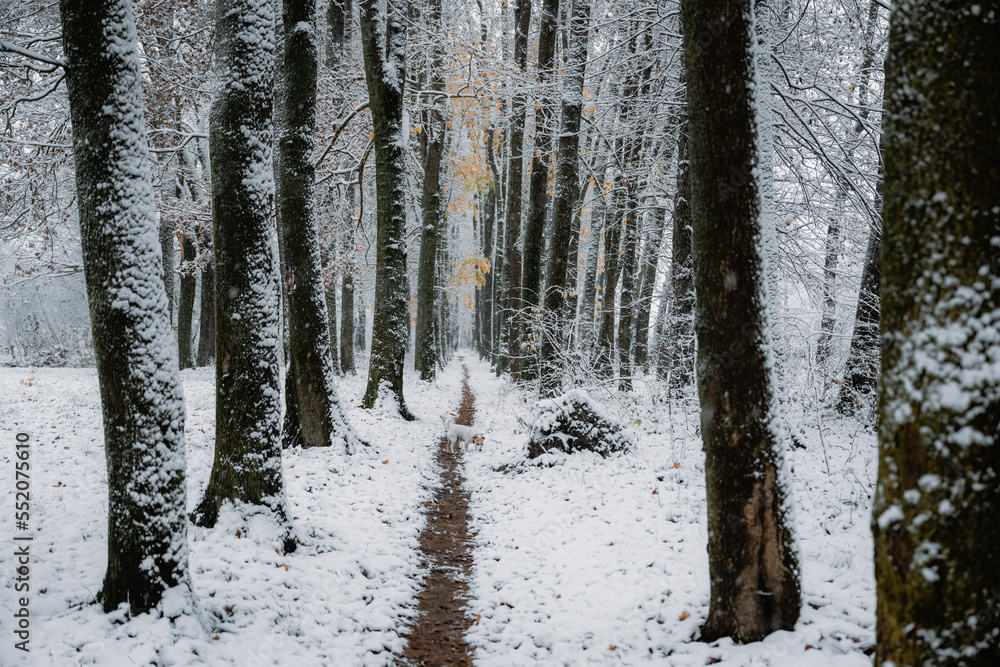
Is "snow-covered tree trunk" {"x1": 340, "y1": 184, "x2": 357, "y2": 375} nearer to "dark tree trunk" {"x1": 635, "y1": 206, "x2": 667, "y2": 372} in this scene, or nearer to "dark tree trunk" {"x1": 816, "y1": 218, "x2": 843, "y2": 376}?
"dark tree trunk" {"x1": 635, "y1": 206, "x2": 667, "y2": 372}

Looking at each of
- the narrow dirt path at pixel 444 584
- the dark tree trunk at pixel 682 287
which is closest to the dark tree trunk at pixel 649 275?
the dark tree trunk at pixel 682 287

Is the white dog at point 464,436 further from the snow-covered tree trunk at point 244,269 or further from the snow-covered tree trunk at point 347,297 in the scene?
the snow-covered tree trunk at point 347,297

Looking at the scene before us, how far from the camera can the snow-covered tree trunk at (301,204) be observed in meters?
7.58

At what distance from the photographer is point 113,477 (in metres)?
3.55

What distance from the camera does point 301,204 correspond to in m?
7.59

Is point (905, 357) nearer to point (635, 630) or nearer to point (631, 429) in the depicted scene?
point (635, 630)

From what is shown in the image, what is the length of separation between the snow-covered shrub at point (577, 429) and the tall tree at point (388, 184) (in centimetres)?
402

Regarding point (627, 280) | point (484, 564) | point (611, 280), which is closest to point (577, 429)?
point (484, 564)

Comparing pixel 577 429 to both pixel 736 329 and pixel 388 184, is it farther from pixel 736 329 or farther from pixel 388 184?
pixel 388 184

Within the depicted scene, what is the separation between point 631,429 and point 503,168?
60.6 feet

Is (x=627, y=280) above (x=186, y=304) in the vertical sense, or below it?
above

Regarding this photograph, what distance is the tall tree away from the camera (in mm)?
10219

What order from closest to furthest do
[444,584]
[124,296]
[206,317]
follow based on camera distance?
1. [124,296]
2. [444,584]
3. [206,317]

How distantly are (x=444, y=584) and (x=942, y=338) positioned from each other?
4.83 metres
